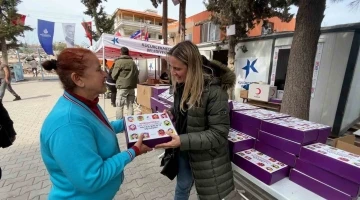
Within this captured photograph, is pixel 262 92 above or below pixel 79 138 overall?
below

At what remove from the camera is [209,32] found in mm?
11664

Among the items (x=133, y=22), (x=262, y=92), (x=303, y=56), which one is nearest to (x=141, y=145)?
(x=303, y=56)

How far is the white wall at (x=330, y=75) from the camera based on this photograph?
4.35 m

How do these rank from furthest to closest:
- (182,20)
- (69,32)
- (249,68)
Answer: (69,32), (182,20), (249,68)

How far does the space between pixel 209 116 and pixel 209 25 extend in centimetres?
1139

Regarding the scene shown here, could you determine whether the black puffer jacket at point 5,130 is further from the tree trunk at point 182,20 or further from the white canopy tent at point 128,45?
the tree trunk at point 182,20

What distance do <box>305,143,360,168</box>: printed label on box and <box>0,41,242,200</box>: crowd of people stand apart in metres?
0.59

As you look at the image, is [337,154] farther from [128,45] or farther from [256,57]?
[256,57]

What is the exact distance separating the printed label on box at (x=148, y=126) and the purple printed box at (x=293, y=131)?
2.54ft

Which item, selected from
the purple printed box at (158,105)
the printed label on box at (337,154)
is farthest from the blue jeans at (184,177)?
the purple printed box at (158,105)

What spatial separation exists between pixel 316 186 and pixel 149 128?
1.13 m

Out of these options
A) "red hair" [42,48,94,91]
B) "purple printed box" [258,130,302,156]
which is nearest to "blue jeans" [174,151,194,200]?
"purple printed box" [258,130,302,156]

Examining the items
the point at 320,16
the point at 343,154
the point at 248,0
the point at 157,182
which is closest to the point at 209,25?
the point at 248,0

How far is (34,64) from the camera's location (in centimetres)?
1831
